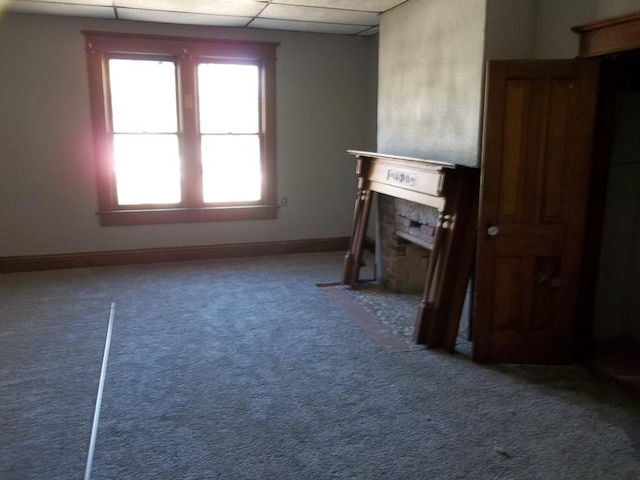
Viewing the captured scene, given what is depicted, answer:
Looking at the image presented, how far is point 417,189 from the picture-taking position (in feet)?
12.9

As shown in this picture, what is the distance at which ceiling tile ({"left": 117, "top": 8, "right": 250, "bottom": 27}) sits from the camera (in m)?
4.91

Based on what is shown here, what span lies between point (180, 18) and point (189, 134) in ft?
3.77

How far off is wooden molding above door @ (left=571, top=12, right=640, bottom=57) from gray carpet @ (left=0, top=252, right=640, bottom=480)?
6.13ft

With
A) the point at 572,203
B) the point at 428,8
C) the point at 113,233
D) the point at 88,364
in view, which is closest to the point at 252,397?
the point at 88,364

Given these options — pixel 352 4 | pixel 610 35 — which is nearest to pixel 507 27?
pixel 610 35

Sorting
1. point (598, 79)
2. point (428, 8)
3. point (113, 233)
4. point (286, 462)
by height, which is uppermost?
point (428, 8)

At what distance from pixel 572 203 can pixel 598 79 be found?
28.3 inches

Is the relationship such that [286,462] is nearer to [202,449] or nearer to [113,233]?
[202,449]

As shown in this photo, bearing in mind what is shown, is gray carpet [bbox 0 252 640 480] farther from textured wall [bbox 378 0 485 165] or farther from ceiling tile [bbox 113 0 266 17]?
ceiling tile [bbox 113 0 266 17]

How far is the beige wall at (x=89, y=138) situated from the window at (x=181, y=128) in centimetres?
12

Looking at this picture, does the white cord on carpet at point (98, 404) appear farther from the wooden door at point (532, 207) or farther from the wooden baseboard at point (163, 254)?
the wooden door at point (532, 207)

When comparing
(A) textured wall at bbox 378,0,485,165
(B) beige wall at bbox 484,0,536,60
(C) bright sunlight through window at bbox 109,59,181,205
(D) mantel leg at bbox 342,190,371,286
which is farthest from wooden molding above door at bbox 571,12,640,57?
(C) bright sunlight through window at bbox 109,59,181,205

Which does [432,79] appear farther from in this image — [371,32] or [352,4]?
[371,32]

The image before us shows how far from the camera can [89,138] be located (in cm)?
543
